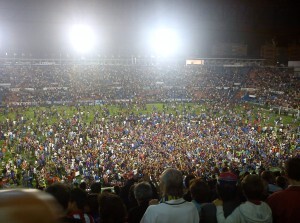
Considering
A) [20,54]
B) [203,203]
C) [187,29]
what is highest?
[187,29]

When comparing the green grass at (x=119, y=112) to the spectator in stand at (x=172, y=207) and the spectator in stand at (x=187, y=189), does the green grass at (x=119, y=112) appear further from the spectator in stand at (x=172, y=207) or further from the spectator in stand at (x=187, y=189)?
the spectator in stand at (x=172, y=207)

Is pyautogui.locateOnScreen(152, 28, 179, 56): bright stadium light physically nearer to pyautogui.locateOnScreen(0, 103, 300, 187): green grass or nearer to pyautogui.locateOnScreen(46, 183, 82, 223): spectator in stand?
pyautogui.locateOnScreen(0, 103, 300, 187): green grass

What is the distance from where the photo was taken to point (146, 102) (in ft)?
145

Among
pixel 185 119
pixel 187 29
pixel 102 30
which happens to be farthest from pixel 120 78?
pixel 185 119

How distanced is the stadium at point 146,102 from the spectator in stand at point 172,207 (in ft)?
0.19

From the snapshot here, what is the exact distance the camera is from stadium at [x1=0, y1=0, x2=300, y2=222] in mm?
16250

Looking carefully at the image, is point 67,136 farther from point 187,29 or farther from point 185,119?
point 187,29

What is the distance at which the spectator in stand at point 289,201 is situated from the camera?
10.6ft

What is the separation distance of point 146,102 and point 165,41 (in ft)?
68.8

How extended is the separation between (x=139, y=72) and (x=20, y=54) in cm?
2022

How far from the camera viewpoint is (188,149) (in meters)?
21.5

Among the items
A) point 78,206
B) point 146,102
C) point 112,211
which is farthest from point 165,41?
point 112,211

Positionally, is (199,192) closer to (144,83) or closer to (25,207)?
(25,207)

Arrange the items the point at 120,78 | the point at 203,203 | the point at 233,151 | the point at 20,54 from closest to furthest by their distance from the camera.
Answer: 1. the point at 203,203
2. the point at 233,151
3. the point at 120,78
4. the point at 20,54
